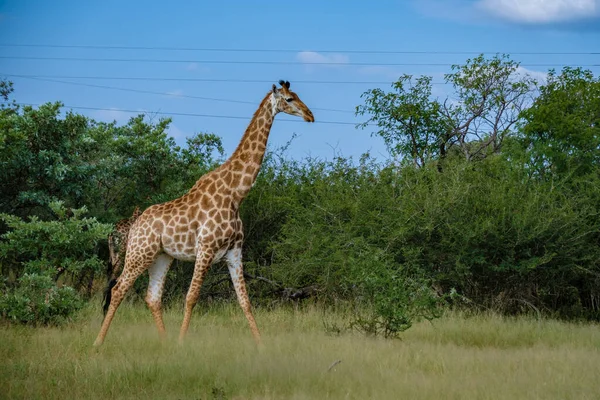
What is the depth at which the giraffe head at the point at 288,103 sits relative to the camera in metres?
10.1

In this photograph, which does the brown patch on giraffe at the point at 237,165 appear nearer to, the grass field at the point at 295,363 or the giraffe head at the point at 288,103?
the giraffe head at the point at 288,103

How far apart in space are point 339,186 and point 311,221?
103cm

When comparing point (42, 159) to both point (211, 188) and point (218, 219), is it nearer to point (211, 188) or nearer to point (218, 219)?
point (211, 188)

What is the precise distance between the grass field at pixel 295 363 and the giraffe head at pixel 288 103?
9.54 feet

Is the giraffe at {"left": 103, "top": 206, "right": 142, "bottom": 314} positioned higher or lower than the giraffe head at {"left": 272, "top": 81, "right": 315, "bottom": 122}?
lower

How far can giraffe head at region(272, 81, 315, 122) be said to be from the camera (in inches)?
396

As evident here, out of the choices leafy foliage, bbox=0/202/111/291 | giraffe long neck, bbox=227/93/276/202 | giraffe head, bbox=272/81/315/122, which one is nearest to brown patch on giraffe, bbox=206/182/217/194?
giraffe long neck, bbox=227/93/276/202

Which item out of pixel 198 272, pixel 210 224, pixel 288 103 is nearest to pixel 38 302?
pixel 198 272

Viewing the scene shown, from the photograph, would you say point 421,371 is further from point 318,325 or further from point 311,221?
point 311,221

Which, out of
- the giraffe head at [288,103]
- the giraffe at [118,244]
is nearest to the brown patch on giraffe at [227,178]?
the giraffe head at [288,103]

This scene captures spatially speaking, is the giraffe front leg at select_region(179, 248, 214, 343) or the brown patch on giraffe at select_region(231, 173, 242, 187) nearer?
the giraffe front leg at select_region(179, 248, 214, 343)

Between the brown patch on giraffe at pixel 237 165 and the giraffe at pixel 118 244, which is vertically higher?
the brown patch on giraffe at pixel 237 165

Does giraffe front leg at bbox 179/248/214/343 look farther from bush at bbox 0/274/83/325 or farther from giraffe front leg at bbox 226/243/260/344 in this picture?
bush at bbox 0/274/83/325

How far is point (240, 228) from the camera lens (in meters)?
10.2
